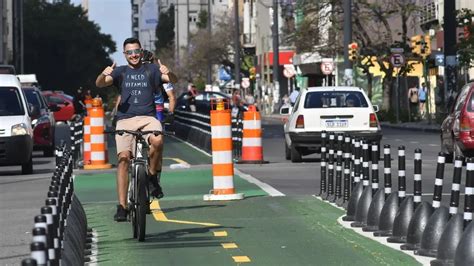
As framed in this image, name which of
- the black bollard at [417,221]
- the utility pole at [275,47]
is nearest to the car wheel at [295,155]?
the black bollard at [417,221]

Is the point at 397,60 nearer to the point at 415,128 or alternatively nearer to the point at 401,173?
the point at 415,128

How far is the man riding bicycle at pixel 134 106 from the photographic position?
14.9 m

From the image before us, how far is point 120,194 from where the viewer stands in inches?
590

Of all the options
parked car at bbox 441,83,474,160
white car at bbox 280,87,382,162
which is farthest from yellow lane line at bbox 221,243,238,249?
white car at bbox 280,87,382,162

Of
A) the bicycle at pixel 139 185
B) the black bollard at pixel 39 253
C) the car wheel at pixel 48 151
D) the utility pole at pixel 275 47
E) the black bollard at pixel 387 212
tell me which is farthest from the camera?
the utility pole at pixel 275 47

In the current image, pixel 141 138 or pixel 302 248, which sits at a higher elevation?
pixel 141 138

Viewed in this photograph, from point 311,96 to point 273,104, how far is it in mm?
69702

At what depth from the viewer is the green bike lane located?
12820 mm

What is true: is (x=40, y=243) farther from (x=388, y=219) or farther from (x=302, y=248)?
(x=388, y=219)

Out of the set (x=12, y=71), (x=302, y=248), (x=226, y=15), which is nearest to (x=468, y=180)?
(x=302, y=248)

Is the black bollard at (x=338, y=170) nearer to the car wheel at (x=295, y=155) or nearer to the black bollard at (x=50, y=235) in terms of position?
the black bollard at (x=50, y=235)

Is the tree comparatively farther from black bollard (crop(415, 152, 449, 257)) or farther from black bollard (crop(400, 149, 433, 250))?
black bollard (crop(415, 152, 449, 257))

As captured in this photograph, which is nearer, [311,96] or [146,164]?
→ [146,164]

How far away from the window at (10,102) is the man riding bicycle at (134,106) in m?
15.1
